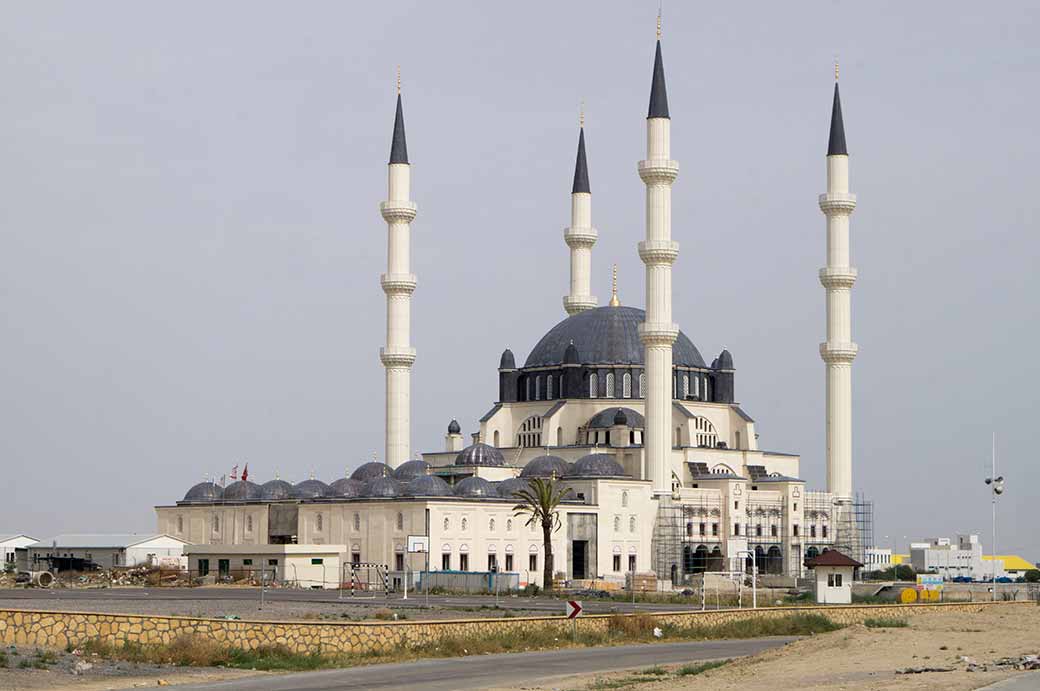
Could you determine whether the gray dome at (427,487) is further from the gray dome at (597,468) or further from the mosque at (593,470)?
the gray dome at (597,468)

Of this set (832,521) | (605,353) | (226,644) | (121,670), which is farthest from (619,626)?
(605,353)

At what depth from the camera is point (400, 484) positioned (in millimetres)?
85688

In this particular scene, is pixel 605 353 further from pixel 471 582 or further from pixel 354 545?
pixel 471 582

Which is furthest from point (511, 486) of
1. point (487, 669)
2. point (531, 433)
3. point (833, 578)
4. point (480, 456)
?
point (487, 669)

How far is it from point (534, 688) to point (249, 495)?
65746 mm

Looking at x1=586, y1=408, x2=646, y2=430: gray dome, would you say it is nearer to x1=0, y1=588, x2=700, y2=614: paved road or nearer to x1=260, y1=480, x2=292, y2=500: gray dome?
x1=260, y1=480, x2=292, y2=500: gray dome

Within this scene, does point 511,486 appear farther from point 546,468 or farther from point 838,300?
point 838,300

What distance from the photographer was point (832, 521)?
92062 millimetres

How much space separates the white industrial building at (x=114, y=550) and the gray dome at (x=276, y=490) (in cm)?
487

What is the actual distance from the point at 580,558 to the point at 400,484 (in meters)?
9.77

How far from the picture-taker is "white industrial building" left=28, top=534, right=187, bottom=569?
294ft

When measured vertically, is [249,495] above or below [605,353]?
below

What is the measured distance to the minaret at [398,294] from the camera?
300ft

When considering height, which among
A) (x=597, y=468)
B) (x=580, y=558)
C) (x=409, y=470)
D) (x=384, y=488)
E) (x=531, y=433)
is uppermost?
(x=531, y=433)
